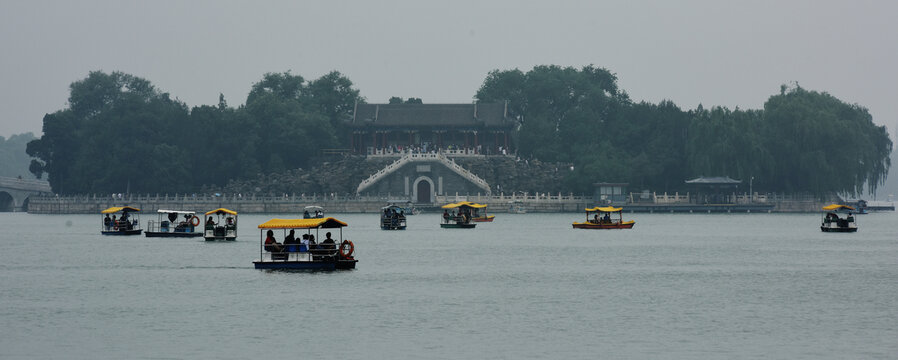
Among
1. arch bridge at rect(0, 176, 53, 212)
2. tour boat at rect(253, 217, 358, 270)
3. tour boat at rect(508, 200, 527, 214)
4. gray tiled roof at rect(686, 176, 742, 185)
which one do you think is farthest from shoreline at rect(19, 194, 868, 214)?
tour boat at rect(253, 217, 358, 270)

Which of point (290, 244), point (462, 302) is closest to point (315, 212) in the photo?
point (290, 244)

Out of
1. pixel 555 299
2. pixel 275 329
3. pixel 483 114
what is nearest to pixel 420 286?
pixel 555 299

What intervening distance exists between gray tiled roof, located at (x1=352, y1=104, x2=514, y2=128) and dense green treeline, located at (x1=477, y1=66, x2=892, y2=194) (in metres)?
4.07

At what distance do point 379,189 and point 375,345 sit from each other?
9313 centimetres

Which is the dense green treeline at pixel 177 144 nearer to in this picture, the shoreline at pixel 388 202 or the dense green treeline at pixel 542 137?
the dense green treeline at pixel 542 137

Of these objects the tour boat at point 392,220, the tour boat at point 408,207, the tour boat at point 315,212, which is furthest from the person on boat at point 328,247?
the tour boat at point 408,207

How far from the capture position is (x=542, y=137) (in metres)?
139

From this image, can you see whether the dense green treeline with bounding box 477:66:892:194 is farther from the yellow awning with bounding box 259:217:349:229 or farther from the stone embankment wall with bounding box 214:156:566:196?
the yellow awning with bounding box 259:217:349:229

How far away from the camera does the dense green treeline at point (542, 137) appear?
11750 centimetres

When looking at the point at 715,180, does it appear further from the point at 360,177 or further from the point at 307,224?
the point at 307,224

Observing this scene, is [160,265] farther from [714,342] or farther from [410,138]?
[410,138]

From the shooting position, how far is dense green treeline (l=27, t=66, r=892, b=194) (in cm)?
11750

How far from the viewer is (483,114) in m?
139

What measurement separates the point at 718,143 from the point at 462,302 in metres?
79.5
